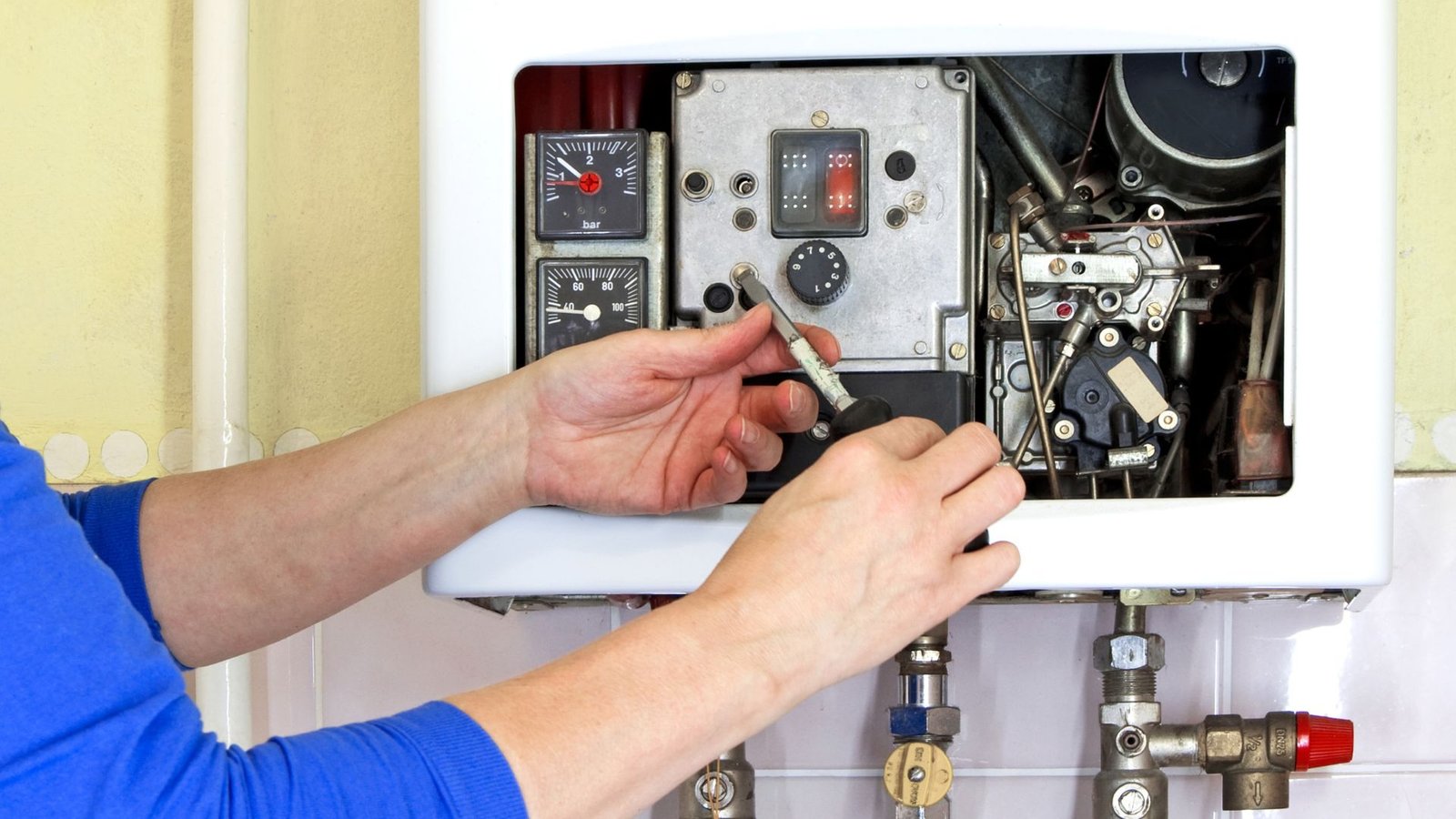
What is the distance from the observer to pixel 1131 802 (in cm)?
98

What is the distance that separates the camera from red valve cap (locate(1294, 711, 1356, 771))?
97cm

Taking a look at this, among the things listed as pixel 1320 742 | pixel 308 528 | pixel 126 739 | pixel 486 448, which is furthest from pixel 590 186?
pixel 1320 742

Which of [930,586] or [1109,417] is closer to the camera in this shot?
[930,586]

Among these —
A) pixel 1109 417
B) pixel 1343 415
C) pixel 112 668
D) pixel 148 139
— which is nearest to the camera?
pixel 112 668

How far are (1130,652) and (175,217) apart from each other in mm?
843

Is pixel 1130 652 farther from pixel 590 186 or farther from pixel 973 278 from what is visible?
pixel 590 186

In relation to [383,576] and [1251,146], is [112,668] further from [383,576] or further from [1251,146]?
[1251,146]

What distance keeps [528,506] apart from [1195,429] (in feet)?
1.47

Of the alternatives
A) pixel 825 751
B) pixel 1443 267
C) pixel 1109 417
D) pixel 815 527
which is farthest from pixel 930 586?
pixel 1443 267

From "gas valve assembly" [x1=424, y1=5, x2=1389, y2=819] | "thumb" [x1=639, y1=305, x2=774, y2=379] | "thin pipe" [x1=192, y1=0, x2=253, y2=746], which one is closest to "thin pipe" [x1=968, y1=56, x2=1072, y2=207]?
"gas valve assembly" [x1=424, y1=5, x2=1389, y2=819]

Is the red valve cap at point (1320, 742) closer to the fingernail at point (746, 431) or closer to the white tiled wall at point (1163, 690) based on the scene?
the white tiled wall at point (1163, 690)

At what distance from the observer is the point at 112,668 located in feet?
1.89

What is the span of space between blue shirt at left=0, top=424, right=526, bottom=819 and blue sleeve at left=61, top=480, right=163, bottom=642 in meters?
0.24

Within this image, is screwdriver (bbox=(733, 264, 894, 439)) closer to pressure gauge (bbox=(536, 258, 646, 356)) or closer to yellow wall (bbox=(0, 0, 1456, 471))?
pressure gauge (bbox=(536, 258, 646, 356))
